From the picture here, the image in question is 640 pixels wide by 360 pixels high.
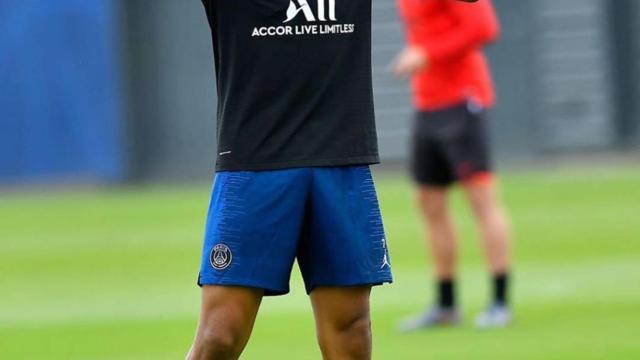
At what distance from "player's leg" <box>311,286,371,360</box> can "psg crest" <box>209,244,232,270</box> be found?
333 mm

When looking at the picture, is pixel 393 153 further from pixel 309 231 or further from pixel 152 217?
pixel 309 231

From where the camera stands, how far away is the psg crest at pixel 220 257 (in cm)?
584

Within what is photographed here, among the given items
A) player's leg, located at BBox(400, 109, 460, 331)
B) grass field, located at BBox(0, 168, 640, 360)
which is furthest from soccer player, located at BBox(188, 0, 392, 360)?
player's leg, located at BBox(400, 109, 460, 331)

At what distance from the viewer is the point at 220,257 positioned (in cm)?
584

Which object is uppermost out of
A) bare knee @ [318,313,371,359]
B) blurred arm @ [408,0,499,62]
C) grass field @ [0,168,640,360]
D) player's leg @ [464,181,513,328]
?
blurred arm @ [408,0,499,62]

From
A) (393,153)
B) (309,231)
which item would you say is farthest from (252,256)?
(393,153)

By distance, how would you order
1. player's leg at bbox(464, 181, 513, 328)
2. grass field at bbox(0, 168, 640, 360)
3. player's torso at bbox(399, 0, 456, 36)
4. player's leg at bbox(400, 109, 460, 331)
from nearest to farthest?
grass field at bbox(0, 168, 640, 360) → player's leg at bbox(464, 181, 513, 328) → player's leg at bbox(400, 109, 460, 331) → player's torso at bbox(399, 0, 456, 36)

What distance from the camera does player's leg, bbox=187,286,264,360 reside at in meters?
5.80

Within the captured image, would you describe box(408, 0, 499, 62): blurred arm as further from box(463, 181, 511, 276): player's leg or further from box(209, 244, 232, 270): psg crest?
box(209, 244, 232, 270): psg crest

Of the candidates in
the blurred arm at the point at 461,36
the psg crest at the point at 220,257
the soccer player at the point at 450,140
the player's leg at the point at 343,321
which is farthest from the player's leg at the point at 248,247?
the blurred arm at the point at 461,36

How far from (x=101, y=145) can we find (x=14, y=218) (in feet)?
13.9

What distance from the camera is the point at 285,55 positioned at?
584cm

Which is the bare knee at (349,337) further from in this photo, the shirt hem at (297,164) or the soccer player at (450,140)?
the soccer player at (450,140)

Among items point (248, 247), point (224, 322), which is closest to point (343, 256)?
point (248, 247)
